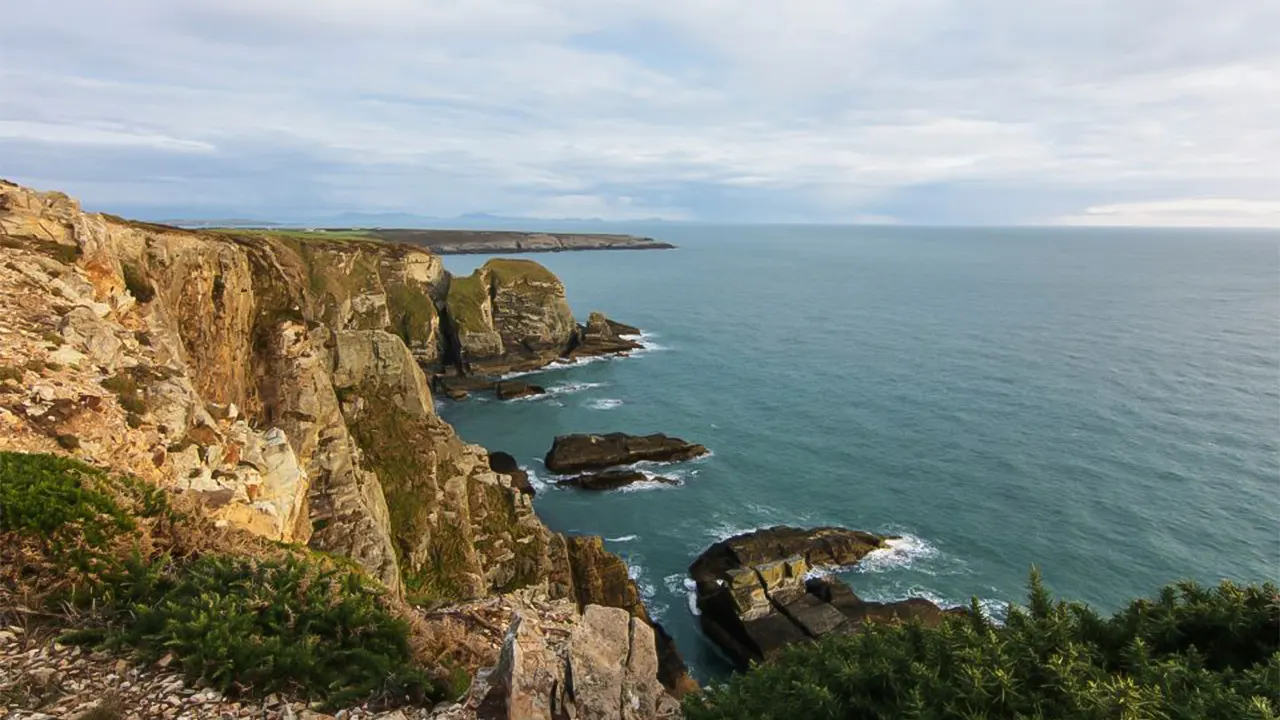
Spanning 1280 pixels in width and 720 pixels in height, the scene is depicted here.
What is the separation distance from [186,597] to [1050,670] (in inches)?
478

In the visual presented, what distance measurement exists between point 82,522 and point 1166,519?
58.8m

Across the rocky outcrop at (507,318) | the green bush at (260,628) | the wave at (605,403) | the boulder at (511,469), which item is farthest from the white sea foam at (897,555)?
the rocky outcrop at (507,318)

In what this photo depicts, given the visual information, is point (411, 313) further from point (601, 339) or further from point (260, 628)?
point (260, 628)

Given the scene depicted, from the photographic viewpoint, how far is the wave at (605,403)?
239 ft

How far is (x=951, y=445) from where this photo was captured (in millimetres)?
58594

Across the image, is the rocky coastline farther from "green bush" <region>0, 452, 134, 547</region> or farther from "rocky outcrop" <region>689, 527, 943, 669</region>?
"green bush" <region>0, 452, 134, 547</region>

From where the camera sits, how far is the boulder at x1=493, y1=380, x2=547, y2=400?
78750mm

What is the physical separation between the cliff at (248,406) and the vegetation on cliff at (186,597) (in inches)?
70.1

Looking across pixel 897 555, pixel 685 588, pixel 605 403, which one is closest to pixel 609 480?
pixel 685 588

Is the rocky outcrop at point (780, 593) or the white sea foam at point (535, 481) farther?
the white sea foam at point (535, 481)

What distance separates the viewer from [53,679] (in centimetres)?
838

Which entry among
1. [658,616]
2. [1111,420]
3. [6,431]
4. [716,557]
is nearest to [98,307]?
[6,431]

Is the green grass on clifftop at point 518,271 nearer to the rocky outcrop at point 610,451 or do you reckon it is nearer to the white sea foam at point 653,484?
the rocky outcrop at point 610,451

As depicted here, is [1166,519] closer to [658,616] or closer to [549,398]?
[658,616]
